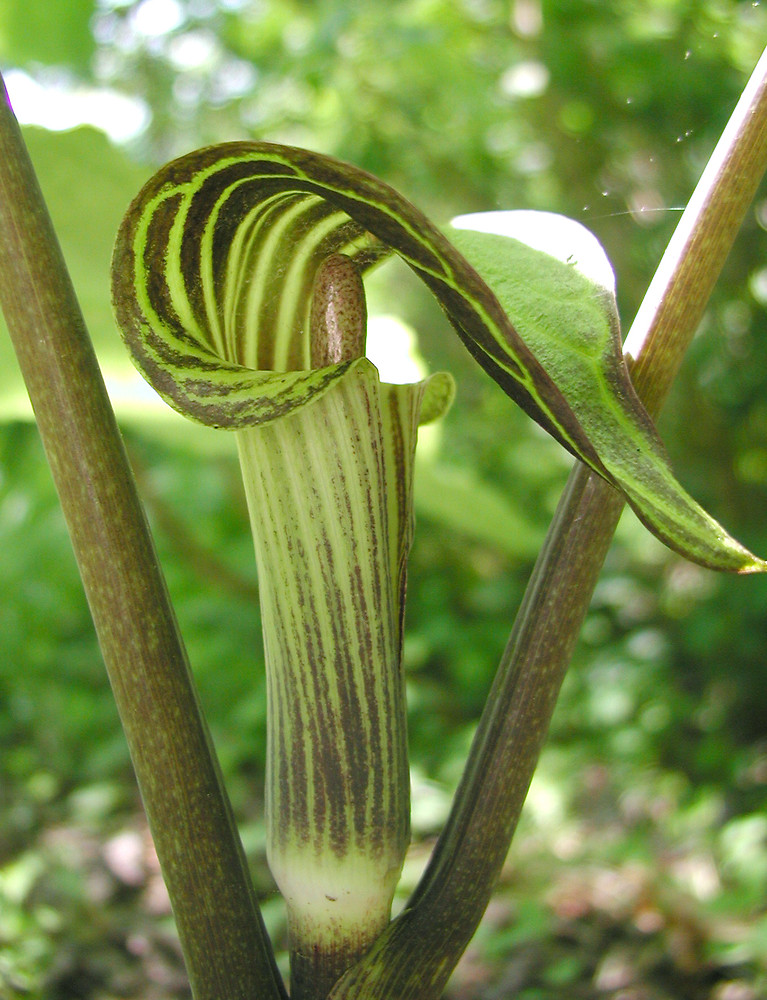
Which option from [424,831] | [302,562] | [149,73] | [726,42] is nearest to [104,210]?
[302,562]

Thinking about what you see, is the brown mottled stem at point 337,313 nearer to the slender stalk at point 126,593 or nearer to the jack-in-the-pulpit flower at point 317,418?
the jack-in-the-pulpit flower at point 317,418

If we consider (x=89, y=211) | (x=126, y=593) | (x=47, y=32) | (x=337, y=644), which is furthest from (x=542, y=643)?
(x=47, y=32)

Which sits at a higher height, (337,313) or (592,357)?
(337,313)

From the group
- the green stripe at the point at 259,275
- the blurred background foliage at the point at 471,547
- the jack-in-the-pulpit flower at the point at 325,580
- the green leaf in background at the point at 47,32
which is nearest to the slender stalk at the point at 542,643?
the jack-in-the-pulpit flower at the point at 325,580

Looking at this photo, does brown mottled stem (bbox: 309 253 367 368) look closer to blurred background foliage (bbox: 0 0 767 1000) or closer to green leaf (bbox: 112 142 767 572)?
green leaf (bbox: 112 142 767 572)

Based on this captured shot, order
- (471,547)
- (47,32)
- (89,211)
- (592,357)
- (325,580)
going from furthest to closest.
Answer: (471,547) < (47,32) < (89,211) < (325,580) < (592,357)

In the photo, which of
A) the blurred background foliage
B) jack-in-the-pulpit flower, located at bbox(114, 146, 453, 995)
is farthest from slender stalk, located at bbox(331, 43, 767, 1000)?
the blurred background foliage

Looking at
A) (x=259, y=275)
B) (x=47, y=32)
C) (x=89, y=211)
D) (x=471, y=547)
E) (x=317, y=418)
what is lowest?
(x=317, y=418)

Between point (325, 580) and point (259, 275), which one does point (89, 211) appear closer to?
point (259, 275)
